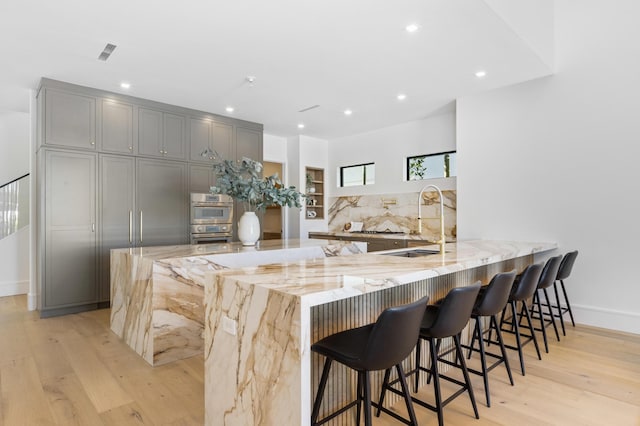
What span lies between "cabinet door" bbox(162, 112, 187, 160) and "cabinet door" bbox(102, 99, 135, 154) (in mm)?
438

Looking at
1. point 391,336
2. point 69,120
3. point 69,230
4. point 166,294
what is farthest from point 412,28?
point 69,230

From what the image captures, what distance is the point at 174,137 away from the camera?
4961 millimetres

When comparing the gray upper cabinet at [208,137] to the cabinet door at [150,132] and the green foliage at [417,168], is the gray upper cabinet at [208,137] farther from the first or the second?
the green foliage at [417,168]

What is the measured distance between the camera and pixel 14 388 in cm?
237

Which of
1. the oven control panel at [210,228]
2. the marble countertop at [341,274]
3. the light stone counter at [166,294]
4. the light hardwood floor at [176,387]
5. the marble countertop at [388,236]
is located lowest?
the light hardwood floor at [176,387]

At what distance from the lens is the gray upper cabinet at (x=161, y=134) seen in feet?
15.4

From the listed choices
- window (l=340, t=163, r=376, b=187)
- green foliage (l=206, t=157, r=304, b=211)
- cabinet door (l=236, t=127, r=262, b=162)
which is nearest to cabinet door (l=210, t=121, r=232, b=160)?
cabinet door (l=236, t=127, r=262, b=162)

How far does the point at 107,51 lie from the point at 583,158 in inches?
196

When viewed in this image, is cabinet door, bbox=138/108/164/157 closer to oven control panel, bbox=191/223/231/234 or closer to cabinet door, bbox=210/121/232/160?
cabinet door, bbox=210/121/232/160

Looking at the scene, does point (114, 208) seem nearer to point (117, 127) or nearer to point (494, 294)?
point (117, 127)

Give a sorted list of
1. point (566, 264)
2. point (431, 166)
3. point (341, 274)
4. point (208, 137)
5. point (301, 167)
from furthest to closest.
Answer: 1. point (301, 167)
2. point (431, 166)
3. point (208, 137)
4. point (566, 264)
5. point (341, 274)

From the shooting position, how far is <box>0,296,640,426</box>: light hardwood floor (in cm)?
204

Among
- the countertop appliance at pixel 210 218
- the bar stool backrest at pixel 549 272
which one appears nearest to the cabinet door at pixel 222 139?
the countertop appliance at pixel 210 218

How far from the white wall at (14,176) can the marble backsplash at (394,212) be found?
511 centimetres
